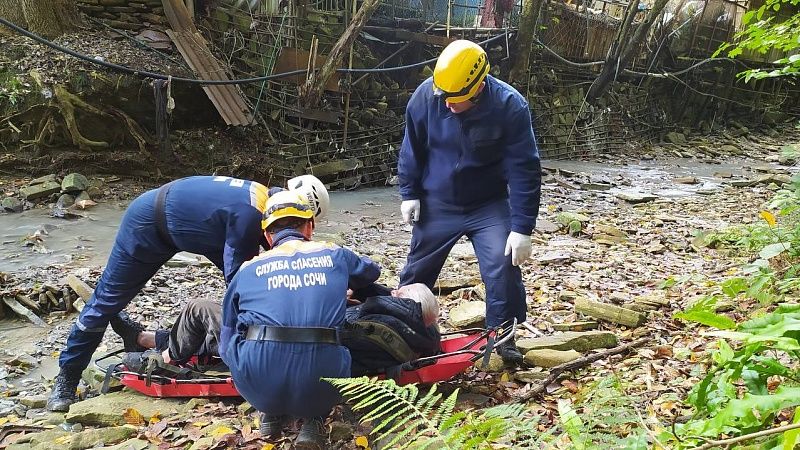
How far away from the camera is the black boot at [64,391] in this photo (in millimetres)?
3877

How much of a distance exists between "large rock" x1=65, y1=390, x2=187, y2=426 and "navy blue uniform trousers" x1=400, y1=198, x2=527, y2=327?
5.48ft

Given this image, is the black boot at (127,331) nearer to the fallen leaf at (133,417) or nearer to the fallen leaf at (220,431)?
the fallen leaf at (133,417)

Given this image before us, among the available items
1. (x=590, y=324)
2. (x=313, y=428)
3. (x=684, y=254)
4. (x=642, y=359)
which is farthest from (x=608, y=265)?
(x=313, y=428)

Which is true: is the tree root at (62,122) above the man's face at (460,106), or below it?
below

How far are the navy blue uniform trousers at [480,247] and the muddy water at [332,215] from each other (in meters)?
4.73

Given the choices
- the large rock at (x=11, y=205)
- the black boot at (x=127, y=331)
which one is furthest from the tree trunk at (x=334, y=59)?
the black boot at (x=127, y=331)

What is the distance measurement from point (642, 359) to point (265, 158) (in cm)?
969

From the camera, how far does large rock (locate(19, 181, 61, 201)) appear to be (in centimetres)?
914

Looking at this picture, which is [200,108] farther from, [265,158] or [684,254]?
[684,254]

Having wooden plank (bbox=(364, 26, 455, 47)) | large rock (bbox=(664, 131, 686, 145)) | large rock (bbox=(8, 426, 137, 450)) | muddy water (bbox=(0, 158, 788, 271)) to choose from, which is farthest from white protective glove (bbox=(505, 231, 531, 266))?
large rock (bbox=(664, 131, 686, 145))

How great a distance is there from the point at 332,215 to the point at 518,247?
711 cm

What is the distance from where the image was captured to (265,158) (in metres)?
11.9

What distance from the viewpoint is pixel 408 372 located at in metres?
3.27

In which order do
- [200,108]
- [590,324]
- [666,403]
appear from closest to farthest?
1. [666,403]
2. [590,324]
3. [200,108]
